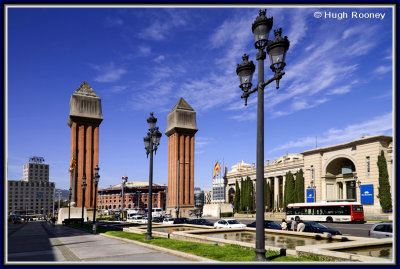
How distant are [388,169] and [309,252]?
53.7 metres

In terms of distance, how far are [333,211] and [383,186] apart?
15.4m

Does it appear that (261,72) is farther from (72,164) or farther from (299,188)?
(72,164)

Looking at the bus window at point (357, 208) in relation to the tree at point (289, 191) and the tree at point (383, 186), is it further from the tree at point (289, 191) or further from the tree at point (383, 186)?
the tree at point (289, 191)

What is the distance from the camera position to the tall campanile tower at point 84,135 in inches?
3273

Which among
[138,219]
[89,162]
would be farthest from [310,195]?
[89,162]

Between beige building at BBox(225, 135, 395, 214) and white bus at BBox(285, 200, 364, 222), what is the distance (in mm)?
11991

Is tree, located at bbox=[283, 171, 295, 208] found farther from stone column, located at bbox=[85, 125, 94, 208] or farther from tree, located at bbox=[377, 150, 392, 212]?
stone column, located at bbox=[85, 125, 94, 208]

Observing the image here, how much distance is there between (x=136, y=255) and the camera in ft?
51.7

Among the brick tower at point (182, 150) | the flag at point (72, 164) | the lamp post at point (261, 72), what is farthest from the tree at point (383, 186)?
the flag at point (72, 164)

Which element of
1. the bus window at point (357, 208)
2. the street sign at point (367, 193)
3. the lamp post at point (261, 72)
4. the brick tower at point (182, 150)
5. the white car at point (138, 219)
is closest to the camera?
the lamp post at point (261, 72)

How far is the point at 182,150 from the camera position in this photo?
97.9 meters

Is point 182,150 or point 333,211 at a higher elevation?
point 182,150

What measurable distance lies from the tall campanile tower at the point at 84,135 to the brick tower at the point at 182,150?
20.4 metres
